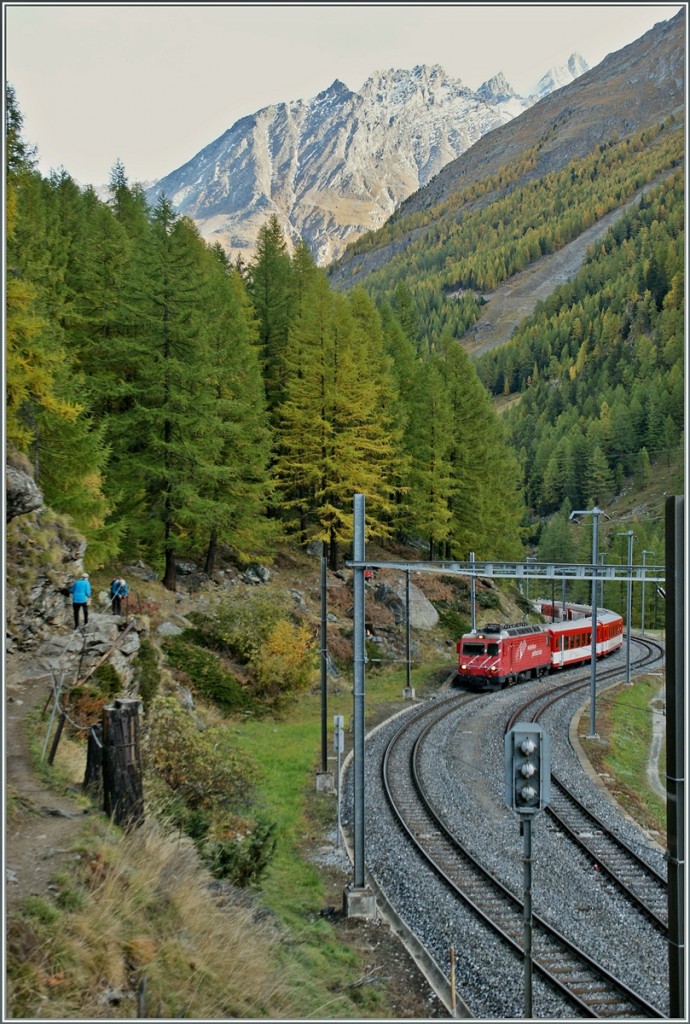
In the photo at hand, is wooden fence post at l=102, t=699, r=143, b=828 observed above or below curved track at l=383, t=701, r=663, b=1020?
above

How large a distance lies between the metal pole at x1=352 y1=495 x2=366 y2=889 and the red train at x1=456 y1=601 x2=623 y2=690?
18.8 meters

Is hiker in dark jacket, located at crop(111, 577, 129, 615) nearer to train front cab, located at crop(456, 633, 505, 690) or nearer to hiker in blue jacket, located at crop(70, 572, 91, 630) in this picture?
hiker in blue jacket, located at crop(70, 572, 91, 630)

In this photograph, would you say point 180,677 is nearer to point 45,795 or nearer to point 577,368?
point 45,795

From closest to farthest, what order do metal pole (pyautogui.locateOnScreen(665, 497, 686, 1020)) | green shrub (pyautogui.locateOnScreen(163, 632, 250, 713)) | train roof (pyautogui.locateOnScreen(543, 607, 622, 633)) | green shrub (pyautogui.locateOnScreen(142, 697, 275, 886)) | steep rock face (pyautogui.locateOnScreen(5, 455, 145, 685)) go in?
metal pole (pyautogui.locateOnScreen(665, 497, 686, 1020))
green shrub (pyautogui.locateOnScreen(142, 697, 275, 886))
steep rock face (pyautogui.locateOnScreen(5, 455, 145, 685))
green shrub (pyautogui.locateOnScreen(163, 632, 250, 713))
train roof (pyautogui.locateOnScreen(543, 607, 622, 633))

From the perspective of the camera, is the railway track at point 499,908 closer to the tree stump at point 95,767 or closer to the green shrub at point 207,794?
the green shrub at point 207,794

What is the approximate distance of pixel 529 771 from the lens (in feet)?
26.7

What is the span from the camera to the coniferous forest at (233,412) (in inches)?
826

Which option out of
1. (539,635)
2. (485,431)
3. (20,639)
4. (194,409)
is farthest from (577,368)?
(20,639)

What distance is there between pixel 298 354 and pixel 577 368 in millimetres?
132342

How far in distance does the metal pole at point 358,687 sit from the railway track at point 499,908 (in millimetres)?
2189

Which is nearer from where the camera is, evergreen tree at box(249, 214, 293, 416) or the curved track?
the curved track

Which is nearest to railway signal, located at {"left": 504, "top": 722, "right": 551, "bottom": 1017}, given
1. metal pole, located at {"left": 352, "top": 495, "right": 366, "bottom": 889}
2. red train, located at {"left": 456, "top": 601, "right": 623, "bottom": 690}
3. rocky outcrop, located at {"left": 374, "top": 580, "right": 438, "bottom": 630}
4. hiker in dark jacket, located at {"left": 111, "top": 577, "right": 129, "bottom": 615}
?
metal pole, located at {"left": 352, "top": 495, "right": 366, "bottom": 889}

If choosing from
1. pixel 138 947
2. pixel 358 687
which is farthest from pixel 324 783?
pixel 138 947

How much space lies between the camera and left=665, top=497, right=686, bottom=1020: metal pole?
598 centimetres
